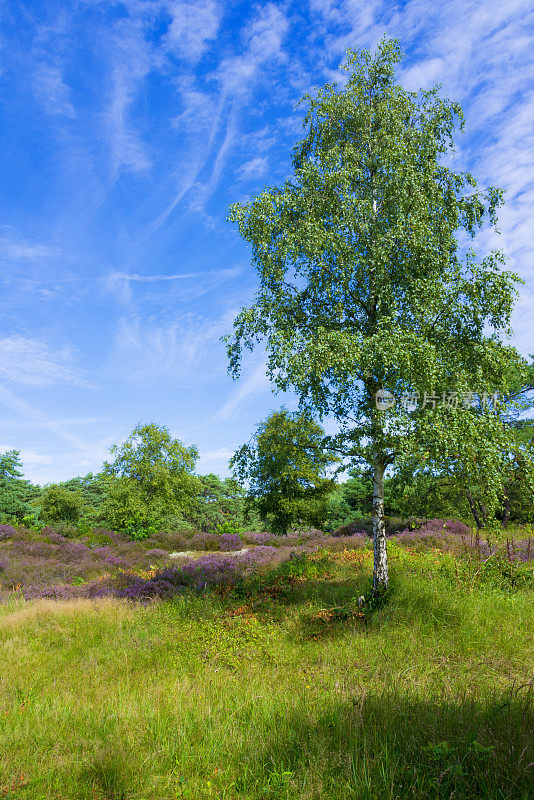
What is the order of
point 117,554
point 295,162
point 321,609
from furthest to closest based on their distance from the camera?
point 117,554 → point 295,162 → point 321,609

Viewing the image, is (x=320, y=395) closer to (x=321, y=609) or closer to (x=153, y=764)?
(x=321, y=609)

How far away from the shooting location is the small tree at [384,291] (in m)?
8.54

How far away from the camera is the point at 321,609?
905 centimetres

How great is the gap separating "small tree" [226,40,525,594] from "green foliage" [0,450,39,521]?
122 feet

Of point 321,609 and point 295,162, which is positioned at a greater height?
point 295,162

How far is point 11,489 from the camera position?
39500 mm

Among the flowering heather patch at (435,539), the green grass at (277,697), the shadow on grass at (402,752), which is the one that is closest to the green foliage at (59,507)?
the green grass at (277,697)

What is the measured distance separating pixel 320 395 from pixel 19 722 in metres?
7.61

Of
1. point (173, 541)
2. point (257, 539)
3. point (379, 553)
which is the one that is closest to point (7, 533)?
point (173, 541)

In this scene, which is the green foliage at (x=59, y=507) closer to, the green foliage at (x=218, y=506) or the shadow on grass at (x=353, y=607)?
the green foliage at (x=218, y=506)

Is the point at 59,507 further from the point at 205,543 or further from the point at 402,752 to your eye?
the point at 402,752

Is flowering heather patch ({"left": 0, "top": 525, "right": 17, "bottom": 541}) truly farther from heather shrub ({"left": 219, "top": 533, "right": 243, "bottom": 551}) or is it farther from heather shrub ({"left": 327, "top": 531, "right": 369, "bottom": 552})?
heather shrub ({"left": 327, "top": 531, "right": 369, "bottom": 552})

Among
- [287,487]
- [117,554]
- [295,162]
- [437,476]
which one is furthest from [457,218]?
[117,554]

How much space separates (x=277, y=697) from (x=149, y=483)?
31.7 metres
